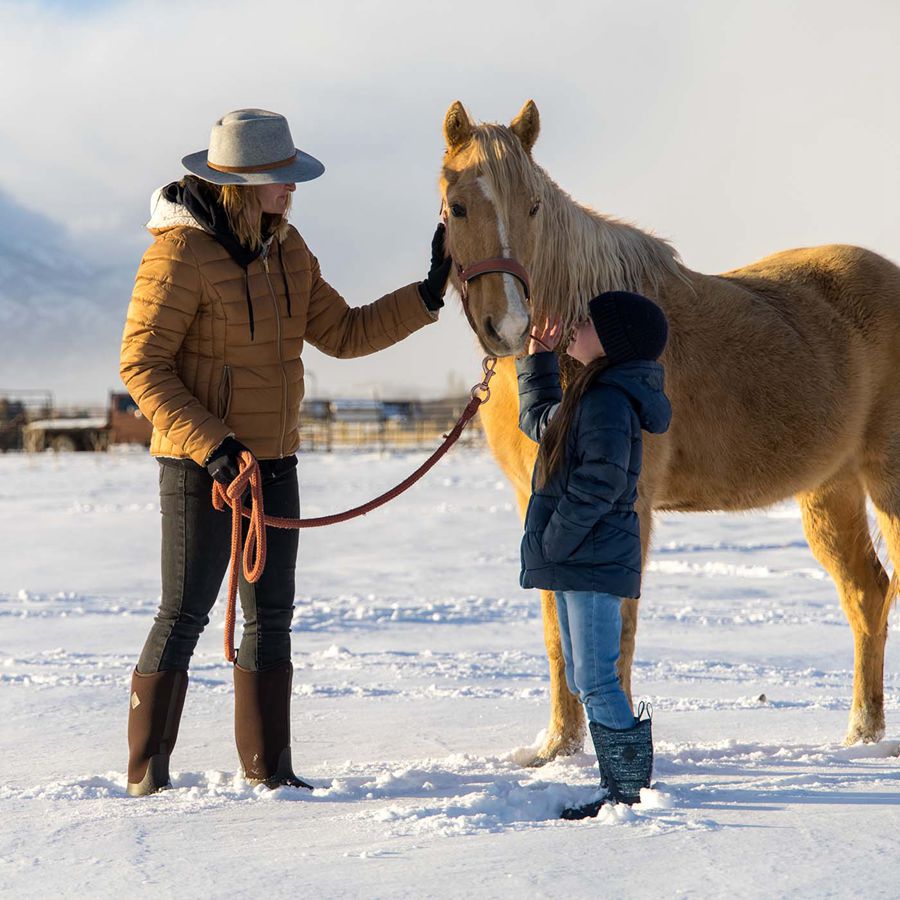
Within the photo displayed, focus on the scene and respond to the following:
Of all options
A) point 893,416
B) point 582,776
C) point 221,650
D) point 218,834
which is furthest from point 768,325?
point 221,650

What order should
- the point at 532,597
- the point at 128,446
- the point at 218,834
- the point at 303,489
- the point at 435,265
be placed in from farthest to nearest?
1. the point at 128,446
2. the point at 303,489
3. the point at 532,597
4. the point at 435,265
5. the point at 218,834

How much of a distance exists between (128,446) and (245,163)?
27.3 metres

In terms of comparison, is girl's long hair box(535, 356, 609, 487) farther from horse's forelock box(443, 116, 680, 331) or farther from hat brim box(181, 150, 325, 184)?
hat brim box(181, 150, 325, 184)

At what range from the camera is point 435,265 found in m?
3.61

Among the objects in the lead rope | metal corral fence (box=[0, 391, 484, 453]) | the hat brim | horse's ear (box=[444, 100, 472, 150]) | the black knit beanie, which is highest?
metal corral fence (box=[0, 391, 484, 453])

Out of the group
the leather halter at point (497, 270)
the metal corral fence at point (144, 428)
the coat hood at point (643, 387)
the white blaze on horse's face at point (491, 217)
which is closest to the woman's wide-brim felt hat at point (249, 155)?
the white blaze on horse's face at point (491, 217)

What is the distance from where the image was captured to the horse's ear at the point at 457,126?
11.4 feet

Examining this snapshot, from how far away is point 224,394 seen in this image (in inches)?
126

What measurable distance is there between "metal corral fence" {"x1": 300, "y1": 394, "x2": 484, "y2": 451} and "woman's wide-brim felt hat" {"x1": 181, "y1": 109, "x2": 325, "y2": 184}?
75.7ft

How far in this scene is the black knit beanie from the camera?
286 cm

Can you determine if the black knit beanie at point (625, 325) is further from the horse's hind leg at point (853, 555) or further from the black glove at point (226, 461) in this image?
the horse's hind leg at point (853, 555)

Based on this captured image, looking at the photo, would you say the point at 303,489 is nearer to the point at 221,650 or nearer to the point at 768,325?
the point at 221,650

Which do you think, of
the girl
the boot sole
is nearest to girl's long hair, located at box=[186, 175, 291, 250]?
the girl

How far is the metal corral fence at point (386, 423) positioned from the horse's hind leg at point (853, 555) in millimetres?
21653
